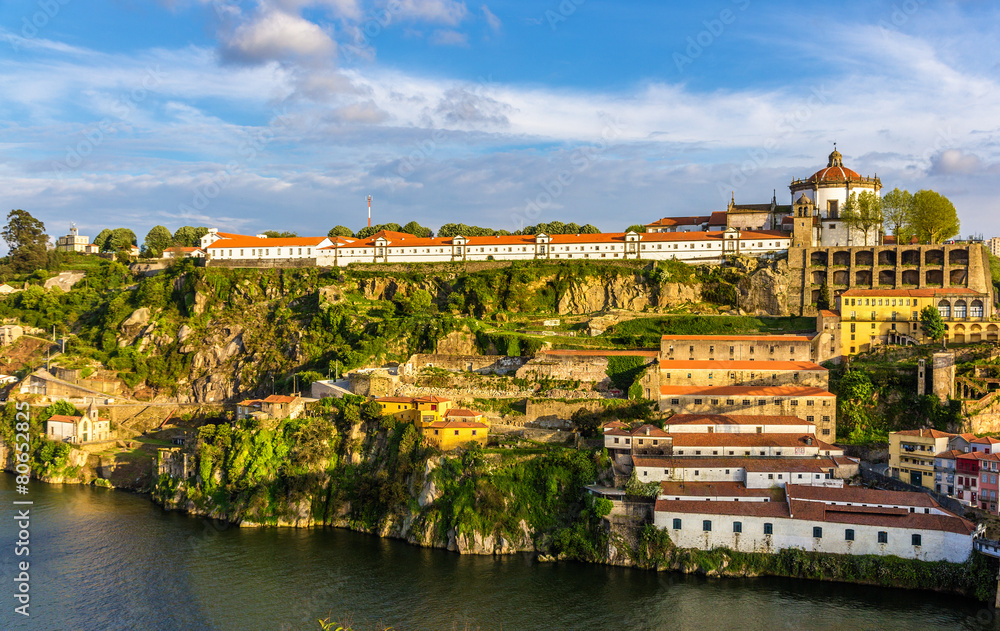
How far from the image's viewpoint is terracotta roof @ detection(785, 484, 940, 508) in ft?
114

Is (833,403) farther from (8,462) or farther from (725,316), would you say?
(8,462)

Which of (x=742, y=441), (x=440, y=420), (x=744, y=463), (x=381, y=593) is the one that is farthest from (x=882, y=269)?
(x=381, y=593)

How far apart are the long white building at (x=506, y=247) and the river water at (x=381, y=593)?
36.4m

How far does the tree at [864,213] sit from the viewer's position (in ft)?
206

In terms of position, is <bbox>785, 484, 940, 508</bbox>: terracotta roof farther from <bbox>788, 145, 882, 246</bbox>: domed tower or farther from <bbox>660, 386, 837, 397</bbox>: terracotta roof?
<bbox>788, 145, 882, 246</bbox>: domed tower

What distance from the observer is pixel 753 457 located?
4056cm

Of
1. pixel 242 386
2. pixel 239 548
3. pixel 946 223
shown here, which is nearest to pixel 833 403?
pixel 946 223

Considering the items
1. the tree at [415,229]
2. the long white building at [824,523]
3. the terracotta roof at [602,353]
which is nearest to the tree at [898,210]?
the terracotta roof at [602,353]

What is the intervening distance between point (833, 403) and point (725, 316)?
50.9 feet

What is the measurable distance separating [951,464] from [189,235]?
91405mm

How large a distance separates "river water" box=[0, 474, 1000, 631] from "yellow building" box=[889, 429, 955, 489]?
26.3 feet

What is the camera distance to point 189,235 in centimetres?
10206

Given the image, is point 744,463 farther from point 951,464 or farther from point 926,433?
point 951,464

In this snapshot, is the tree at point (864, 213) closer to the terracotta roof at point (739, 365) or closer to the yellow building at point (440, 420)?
the terracotta roof at point (739, 365)
